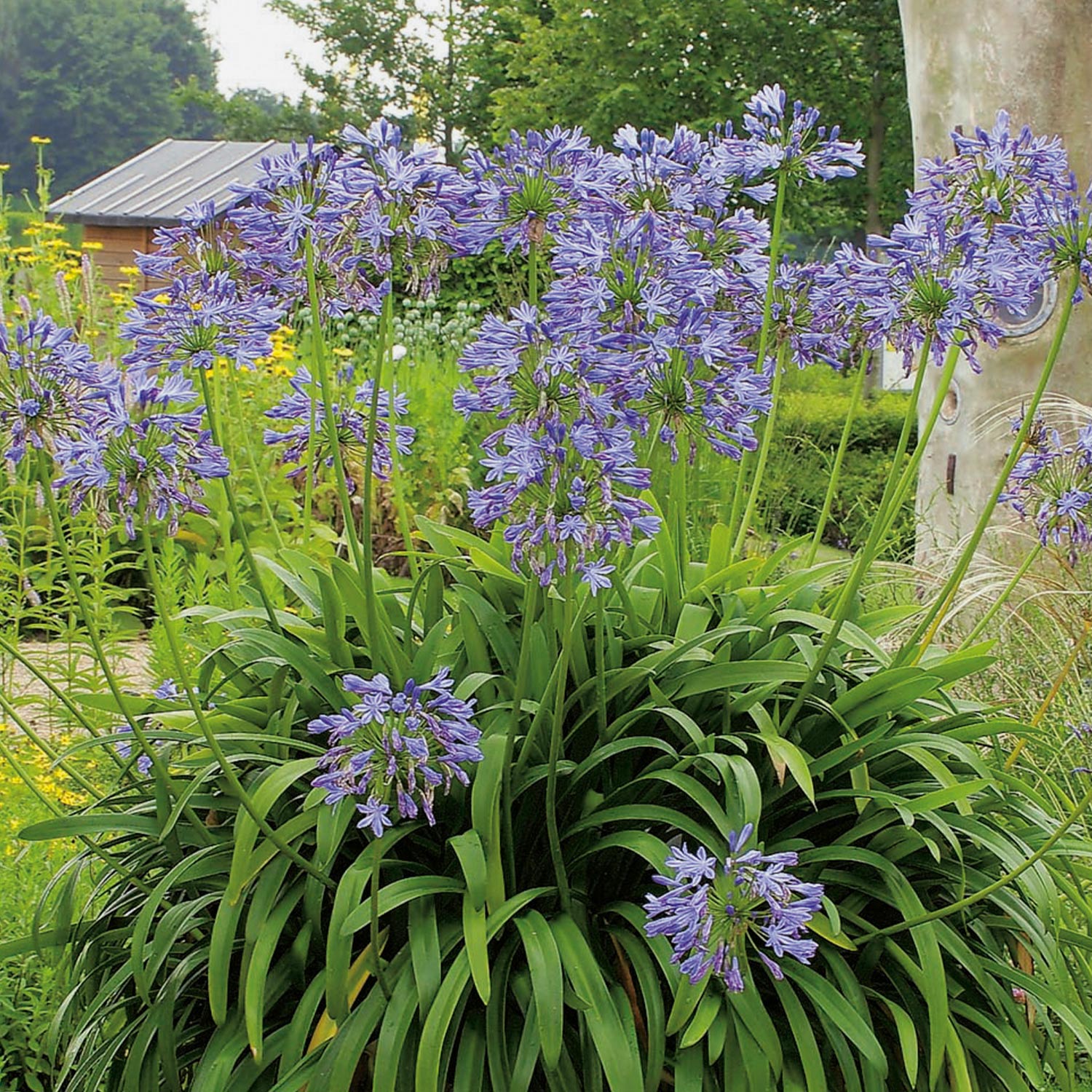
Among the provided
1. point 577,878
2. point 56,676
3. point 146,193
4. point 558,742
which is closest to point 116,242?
point 146,193

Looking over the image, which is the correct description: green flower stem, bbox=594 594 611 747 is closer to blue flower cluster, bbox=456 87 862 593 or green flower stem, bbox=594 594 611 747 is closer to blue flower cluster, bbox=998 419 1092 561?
blue flower cluster, bbox=456 87 862 593

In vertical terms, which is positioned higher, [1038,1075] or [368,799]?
[368,799]

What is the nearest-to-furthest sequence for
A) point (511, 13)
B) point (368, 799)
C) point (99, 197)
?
point (368, 799)
point (99, 197)
point (511, 13)

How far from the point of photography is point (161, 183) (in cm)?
2145

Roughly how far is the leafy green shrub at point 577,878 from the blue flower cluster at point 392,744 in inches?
7.5

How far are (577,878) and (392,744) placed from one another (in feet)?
2.58

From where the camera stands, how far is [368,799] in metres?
1.78

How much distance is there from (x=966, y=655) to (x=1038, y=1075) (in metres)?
0.80

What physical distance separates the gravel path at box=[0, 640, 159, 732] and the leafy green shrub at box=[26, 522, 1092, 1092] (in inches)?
30.2

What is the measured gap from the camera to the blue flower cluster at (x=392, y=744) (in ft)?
5.60

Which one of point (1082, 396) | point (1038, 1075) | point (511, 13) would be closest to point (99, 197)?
point (511, 13)

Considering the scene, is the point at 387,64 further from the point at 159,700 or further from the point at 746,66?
the point at 159,700

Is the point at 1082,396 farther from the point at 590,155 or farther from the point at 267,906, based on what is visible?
the point at 267,906

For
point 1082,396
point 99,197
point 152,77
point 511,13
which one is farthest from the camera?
point 152,77
